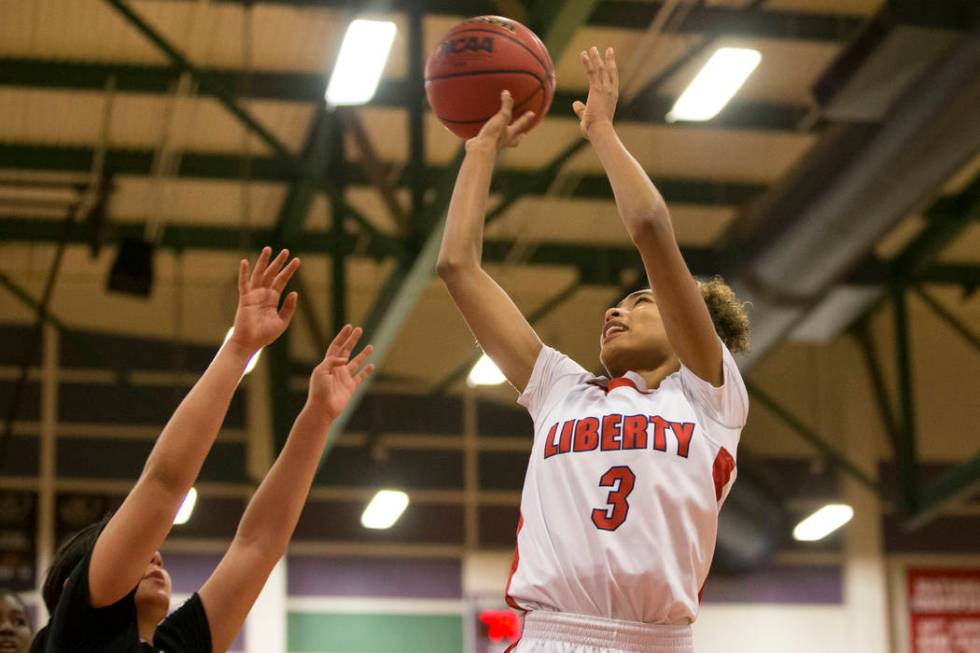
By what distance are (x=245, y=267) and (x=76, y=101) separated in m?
10.0

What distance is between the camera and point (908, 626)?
16.6m

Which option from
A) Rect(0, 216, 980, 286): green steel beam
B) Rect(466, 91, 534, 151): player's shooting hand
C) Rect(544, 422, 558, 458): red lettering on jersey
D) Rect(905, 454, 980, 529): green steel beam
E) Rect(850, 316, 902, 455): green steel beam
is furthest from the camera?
Rect(850, 316, 902, 455): green steel beam

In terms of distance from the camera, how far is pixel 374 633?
1595cm

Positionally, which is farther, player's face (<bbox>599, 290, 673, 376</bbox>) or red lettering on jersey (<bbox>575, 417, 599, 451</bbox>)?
player's face (<bbox>599, 290, 673, 376</bbox>)

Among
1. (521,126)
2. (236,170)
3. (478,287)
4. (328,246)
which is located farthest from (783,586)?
(478,287)

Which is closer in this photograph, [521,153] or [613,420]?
[613,420]

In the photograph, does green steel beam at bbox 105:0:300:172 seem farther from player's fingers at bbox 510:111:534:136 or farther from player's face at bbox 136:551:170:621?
player's face at bbox 136:551:170:621

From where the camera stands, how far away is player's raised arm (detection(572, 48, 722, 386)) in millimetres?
4000

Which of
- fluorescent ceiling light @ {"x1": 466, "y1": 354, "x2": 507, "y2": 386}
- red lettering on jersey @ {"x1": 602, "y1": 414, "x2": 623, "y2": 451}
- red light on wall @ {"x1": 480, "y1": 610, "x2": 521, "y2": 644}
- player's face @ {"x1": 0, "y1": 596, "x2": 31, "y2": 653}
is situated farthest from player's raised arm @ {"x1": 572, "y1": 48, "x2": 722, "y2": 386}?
red light on wall @ {"x1": 480, "y1": 610, "x2": 521, "y2": 644}

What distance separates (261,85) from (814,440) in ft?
20.9

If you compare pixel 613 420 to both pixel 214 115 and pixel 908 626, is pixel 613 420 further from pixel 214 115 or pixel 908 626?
pixel 908 626

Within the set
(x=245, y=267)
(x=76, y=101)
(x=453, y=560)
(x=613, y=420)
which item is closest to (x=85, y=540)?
(x=245, y=267)

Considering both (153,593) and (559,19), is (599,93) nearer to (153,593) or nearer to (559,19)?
(153,593)

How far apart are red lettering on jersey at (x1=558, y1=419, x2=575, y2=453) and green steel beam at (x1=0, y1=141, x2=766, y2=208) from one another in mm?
9493
